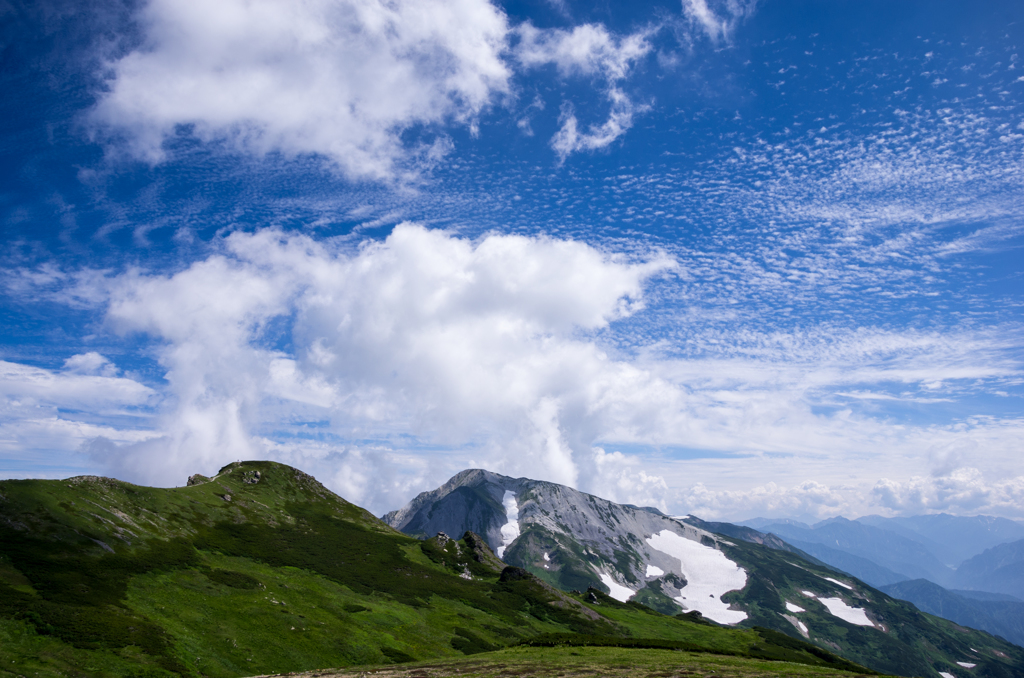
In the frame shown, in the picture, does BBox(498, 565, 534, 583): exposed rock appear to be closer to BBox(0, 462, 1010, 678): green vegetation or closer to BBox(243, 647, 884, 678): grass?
BBox(0, 462, 1010, 678): green vegetation

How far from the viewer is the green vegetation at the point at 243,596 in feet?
168

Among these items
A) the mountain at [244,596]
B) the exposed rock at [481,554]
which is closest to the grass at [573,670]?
the mountain at [244,596]

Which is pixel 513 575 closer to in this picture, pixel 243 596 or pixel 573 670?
pixel 243 596

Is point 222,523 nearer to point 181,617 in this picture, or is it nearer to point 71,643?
point 181,617

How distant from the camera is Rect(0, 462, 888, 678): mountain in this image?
2004 inches

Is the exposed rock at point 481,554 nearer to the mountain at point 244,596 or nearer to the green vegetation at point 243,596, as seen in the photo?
the mountain at point 244,596

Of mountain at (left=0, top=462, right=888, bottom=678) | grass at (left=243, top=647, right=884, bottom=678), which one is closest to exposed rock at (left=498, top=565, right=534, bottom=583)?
mountain at (left=0, top=462, right=888, bottom=678)

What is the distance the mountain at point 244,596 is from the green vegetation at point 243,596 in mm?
268

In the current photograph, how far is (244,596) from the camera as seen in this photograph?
241ft

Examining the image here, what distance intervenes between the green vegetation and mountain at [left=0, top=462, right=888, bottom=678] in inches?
10.6

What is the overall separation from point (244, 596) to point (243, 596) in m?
0.13

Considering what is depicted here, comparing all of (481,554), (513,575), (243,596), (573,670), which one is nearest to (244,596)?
(243,596)

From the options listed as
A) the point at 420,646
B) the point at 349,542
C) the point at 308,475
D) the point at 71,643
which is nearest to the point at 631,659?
the point at 420,646

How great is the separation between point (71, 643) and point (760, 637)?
469 ft
